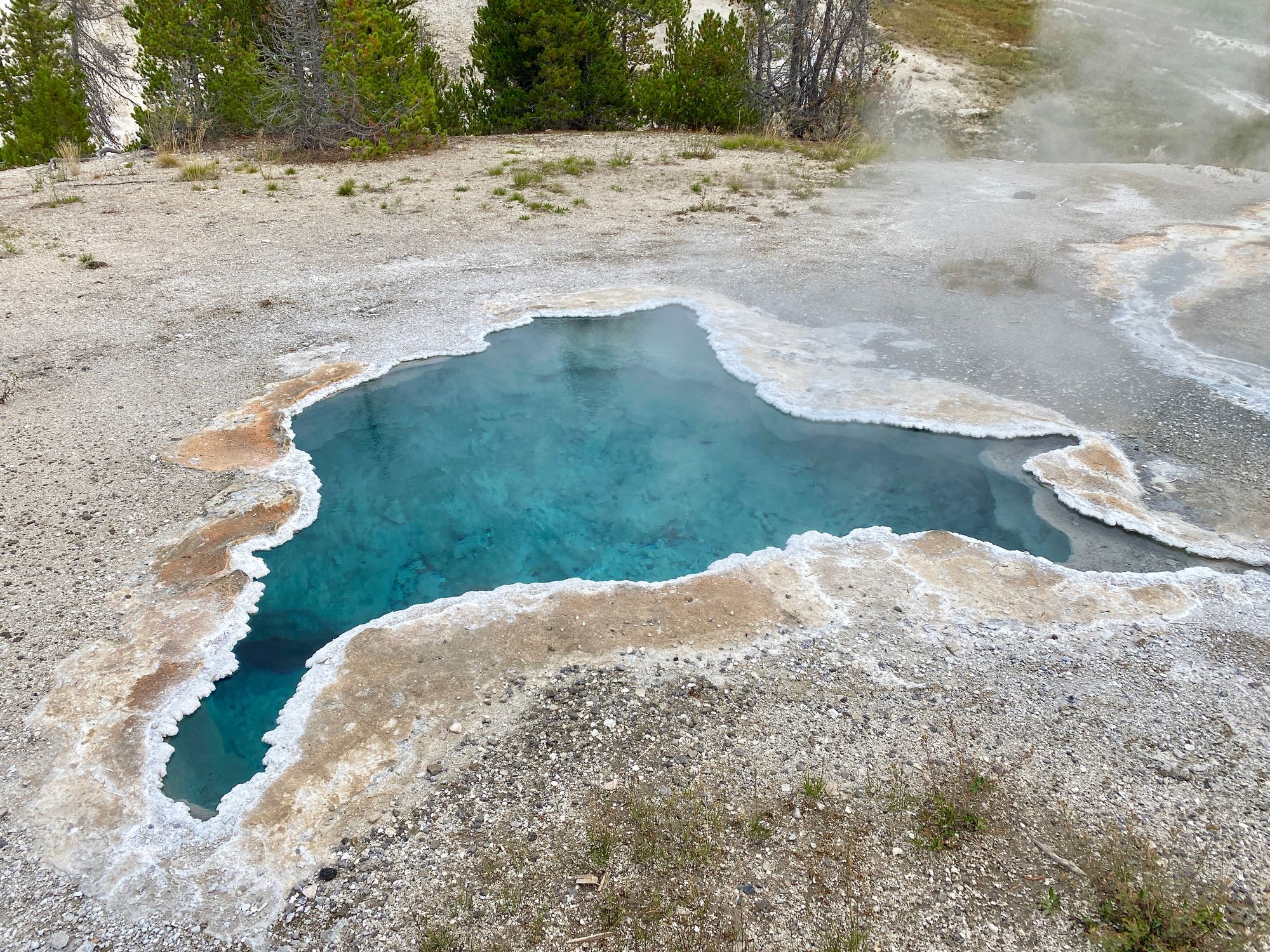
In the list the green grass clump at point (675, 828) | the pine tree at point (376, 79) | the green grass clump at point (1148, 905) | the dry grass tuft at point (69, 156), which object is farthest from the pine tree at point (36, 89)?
the green grass clump at point (1148, 905)

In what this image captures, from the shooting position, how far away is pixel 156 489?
4320 millimetres

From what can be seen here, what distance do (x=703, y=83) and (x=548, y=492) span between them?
11.3 metres

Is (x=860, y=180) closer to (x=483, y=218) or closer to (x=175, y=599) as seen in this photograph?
(x=483, y=218)

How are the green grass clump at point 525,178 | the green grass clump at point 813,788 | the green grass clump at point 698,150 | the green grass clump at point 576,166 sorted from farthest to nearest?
the green grass clump at point 698,150
the green grass clump at point 576,166
the green grass clump at point 525,178
the green grass clump at point 813,788

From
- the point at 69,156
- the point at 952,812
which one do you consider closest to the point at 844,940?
the point at 952,812

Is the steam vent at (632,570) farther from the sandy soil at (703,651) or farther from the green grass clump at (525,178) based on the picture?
the green grass clump at (525,178)

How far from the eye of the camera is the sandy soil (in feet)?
8.06

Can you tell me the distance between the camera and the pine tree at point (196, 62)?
1189cm

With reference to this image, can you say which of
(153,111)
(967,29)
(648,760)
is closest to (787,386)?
(648,760)

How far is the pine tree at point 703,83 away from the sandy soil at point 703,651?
5674mm

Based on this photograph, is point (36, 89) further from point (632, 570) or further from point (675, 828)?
point (675, 828)

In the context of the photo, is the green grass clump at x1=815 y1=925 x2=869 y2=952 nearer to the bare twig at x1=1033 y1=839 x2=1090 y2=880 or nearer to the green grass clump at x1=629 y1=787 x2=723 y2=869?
the green grass clump at x1=629 y1=787 x2=723 y2=869

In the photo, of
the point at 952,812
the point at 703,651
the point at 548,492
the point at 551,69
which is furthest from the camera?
the point at 551,69

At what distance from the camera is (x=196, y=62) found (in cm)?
1223
